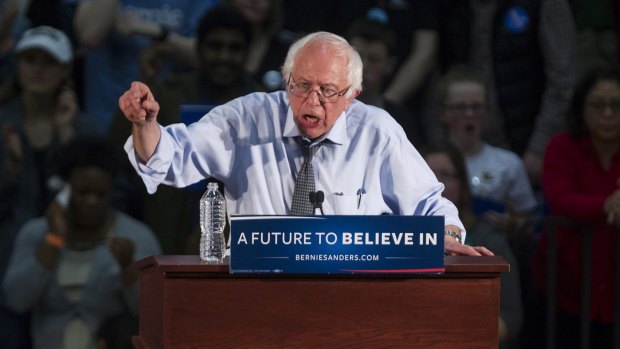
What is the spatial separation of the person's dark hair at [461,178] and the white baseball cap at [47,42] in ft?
6.16

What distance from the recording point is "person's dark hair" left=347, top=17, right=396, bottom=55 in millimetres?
6844

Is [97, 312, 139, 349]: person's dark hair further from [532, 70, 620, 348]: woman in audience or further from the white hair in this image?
the white hair

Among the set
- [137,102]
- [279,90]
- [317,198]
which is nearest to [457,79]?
[279,90]

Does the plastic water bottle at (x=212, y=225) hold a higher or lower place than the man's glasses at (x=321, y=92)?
lower

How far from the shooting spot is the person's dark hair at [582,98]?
20.8 ft

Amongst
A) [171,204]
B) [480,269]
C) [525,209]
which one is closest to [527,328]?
[525,209]

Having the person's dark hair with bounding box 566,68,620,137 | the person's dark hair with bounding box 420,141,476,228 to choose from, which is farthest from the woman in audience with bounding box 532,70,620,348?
the person's dark hair with bounding box 420,141,476,228

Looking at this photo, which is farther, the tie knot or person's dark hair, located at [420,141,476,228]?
person's dark hair, located at [420,141,476,228]

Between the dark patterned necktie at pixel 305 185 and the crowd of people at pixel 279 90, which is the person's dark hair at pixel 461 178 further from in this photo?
the dark patterned necktie at pixel 305 185

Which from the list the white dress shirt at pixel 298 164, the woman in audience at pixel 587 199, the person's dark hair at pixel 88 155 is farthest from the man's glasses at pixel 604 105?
the person's dark hair at pixel 88 155

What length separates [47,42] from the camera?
6551 mm

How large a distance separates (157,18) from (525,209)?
212 centimetres

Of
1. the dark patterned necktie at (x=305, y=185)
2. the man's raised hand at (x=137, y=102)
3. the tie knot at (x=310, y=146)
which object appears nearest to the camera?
the man's raised hand at (x=137, y=102)

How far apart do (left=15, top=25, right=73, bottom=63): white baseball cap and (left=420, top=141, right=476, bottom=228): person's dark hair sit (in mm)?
1876
